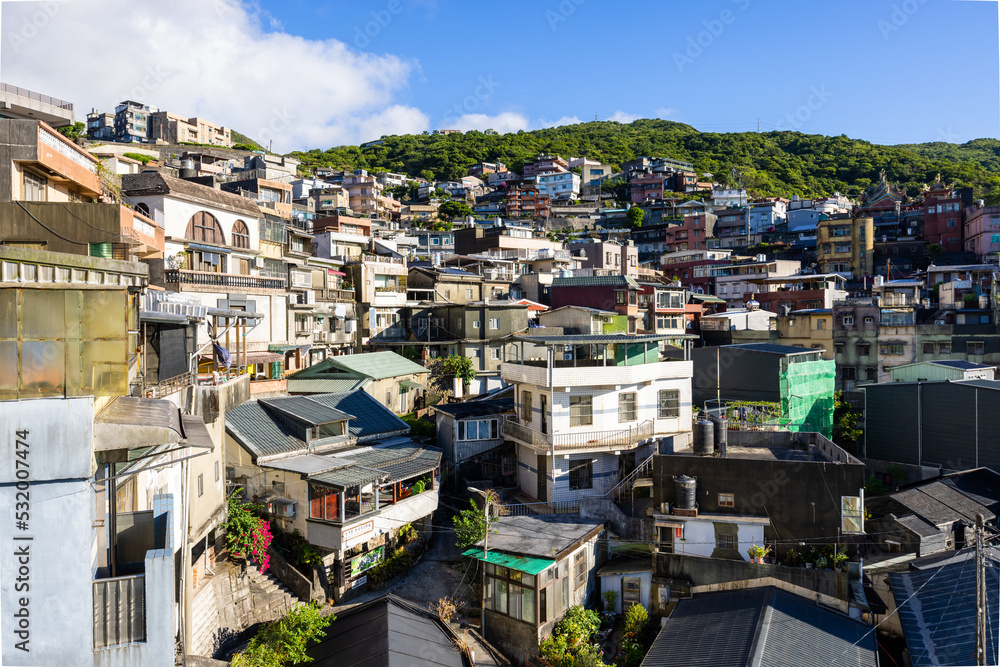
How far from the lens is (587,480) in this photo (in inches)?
992

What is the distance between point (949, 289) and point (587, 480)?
41.3 meters

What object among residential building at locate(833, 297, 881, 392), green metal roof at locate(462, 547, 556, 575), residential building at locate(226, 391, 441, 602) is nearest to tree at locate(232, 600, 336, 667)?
residential building at locate(226, 391, 441, 602)

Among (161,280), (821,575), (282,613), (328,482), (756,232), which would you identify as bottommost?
(282,613)

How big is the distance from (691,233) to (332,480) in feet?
250

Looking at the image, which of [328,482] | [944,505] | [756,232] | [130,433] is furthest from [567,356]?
[756,232]

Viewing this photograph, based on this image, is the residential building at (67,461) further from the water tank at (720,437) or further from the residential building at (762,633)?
the water tank at (720,437)

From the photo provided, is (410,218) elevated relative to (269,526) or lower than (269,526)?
elevated

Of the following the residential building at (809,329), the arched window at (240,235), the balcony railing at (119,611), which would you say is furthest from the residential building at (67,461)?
the residential building at (809,329)

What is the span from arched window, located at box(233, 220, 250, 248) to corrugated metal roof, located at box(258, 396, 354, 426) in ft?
41.7

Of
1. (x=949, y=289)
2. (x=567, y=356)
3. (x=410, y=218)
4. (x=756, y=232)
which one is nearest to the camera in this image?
(x=567, y=356)

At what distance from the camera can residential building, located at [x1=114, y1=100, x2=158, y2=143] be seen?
120 meters

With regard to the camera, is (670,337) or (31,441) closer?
(31,441)

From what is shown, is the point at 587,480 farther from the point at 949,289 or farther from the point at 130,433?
the point at 949,289

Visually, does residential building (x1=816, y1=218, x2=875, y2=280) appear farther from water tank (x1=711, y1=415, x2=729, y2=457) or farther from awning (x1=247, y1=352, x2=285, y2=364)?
awning (x1=247, y1=352, x2=285, y2=364)
